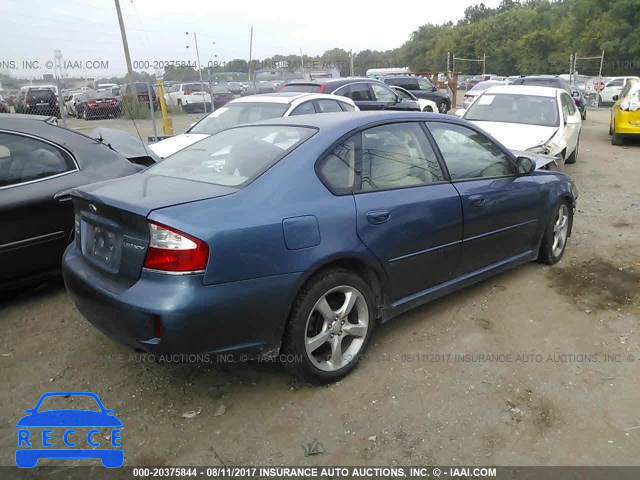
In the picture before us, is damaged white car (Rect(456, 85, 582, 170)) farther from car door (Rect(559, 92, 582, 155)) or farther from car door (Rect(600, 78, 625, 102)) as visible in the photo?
car door (Rect(600, 78, 625, 102))

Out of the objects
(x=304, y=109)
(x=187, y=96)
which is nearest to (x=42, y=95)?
(x=187, y=96)

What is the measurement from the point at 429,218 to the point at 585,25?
174ft

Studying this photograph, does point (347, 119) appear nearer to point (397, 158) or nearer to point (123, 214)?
point (397, 158)

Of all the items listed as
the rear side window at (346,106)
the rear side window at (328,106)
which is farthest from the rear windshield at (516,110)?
the rear side window at (328,106)

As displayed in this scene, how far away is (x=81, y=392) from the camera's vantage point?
122 inches

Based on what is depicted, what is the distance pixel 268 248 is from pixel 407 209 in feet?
3.57

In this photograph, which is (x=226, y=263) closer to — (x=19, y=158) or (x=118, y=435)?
(x=118, y=435)

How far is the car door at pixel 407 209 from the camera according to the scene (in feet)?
10.5

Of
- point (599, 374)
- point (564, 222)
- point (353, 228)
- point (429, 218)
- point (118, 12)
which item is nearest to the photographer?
point (353, 228)

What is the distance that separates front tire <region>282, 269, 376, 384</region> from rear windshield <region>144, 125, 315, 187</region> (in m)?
0.75

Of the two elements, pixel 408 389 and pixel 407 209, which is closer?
pixel 408 389

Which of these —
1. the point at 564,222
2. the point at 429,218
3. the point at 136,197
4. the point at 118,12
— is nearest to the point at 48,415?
the point at 136,197

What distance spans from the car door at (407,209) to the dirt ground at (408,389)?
1.76 feet

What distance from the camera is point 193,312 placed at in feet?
8.23
